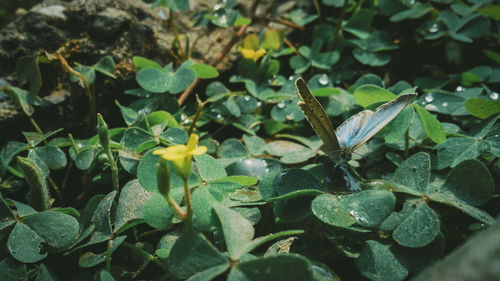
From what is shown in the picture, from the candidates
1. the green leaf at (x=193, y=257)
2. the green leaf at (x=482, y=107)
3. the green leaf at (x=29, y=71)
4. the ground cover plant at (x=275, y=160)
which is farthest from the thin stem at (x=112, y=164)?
the green leaf at (x=482, y=107)

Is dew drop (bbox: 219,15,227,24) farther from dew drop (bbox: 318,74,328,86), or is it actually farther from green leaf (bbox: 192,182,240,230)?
green leaf (bbox: 192,182,240,230)

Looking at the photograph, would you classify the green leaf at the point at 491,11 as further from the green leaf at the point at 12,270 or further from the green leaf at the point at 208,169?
the green leaf at the point at 12,270

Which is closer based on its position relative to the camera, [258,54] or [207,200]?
[207,200]

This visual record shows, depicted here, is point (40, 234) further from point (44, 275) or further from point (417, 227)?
point (417, 227)

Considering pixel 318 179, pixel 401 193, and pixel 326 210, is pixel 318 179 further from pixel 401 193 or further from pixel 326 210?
pixel 401 193

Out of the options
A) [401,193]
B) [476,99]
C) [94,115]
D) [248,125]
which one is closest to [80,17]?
[94,115]

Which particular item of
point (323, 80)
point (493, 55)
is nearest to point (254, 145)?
point (323, 80)

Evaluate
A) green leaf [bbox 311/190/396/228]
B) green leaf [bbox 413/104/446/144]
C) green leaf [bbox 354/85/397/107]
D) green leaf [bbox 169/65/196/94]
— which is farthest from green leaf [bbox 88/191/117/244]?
green leaf [bbox 413/104/446/144]
